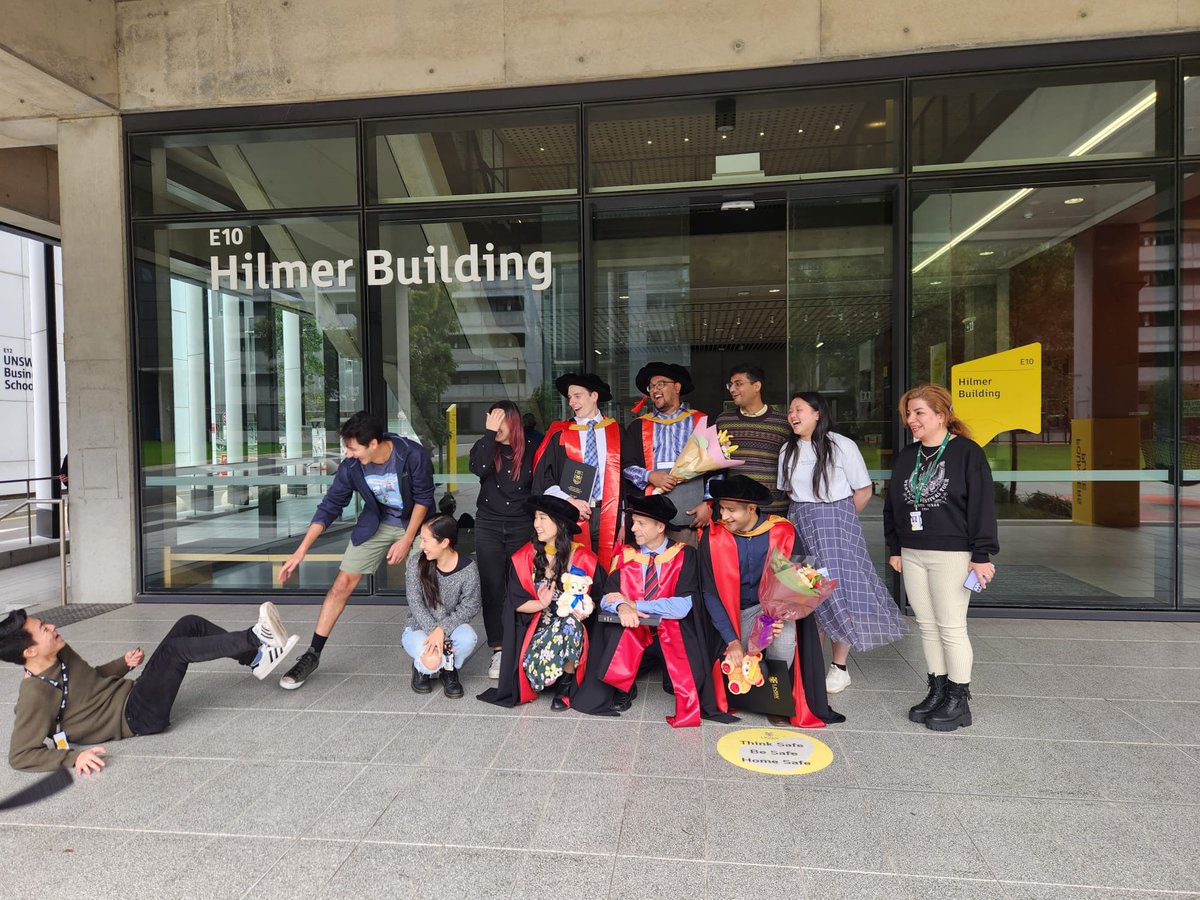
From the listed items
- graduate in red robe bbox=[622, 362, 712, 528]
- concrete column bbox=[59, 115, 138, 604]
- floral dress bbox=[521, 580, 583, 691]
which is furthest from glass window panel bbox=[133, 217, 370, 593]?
floral dress bbox=[521, 580, 583, 691]

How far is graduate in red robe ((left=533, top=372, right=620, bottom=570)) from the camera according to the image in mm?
4445

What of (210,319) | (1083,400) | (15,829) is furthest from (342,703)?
(1083,400)

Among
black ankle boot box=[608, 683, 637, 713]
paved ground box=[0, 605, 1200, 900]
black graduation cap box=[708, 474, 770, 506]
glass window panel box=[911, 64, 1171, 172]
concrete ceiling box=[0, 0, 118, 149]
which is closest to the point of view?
paved ground box=[0, 605, 1200, 900]

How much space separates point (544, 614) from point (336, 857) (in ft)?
5.30

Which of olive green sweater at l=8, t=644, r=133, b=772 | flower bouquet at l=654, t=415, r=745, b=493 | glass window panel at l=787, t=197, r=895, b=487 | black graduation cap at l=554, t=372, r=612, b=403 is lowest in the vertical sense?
olive green sweater at l=8, t=644, r=133, b=772

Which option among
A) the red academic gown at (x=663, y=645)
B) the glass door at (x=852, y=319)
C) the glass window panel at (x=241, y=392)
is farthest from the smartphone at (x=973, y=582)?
the glass window panel at (x=241, y=392)

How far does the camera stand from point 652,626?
382 cm

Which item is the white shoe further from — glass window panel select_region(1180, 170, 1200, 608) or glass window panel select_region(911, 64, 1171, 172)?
glass window panel select_region(1180, 170, 1200, 608)

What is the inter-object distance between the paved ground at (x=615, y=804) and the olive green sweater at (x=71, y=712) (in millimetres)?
114

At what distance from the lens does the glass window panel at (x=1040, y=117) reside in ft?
18.2

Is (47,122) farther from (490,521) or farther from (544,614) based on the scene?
(544,614)

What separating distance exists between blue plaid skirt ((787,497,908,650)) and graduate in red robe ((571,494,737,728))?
0.67 metres

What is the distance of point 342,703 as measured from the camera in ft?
13.2

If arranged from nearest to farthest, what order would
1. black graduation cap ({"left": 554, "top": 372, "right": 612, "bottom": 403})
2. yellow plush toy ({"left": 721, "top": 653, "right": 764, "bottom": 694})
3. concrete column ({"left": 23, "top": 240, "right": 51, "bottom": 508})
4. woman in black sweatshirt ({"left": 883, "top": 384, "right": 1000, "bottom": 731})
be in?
woman in black sweatshirt ({"left": 883, "top": 384, "right": 1000, "bottom": 731})
yellow plush toy ({"left": 721, "top": 653, "right": 764, "bottom": 694})
black graduation cap ({"left": 554, "top": 372, "right": 612, "bottom": 403})
concrete column ({"left": 23, "top": 240, "right": 51, "bottom": 508})
